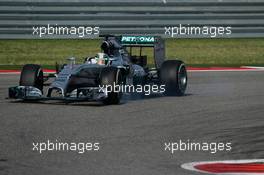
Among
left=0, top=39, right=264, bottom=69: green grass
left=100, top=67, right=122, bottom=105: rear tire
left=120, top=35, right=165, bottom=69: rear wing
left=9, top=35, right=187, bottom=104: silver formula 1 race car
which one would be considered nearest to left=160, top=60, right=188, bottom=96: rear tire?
left=9, top=35, right=187, bottom=104: silver formula 1 race car

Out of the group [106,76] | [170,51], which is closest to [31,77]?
[106,76]

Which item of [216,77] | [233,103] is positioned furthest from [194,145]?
[216,77]

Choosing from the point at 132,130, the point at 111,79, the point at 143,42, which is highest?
the point at 143,42

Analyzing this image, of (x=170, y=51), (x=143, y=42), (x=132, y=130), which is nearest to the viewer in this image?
(x=132, y=130)

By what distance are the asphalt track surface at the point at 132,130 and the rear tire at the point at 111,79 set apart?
0.71 feet

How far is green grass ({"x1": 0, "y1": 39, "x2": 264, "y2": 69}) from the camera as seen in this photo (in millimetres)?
→ 22562

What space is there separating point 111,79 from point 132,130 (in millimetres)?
2652

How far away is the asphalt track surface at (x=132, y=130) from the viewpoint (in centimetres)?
713

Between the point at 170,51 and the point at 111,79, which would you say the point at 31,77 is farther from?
the point at 170,51

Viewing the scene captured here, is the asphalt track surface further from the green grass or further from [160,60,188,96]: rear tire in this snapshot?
the green grass

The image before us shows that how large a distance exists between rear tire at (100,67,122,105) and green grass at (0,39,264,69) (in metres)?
9.56

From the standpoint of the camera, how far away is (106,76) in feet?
39.9

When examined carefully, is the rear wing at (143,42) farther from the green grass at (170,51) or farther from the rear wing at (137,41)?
the green grass at (170,51)

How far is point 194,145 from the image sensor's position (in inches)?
331
